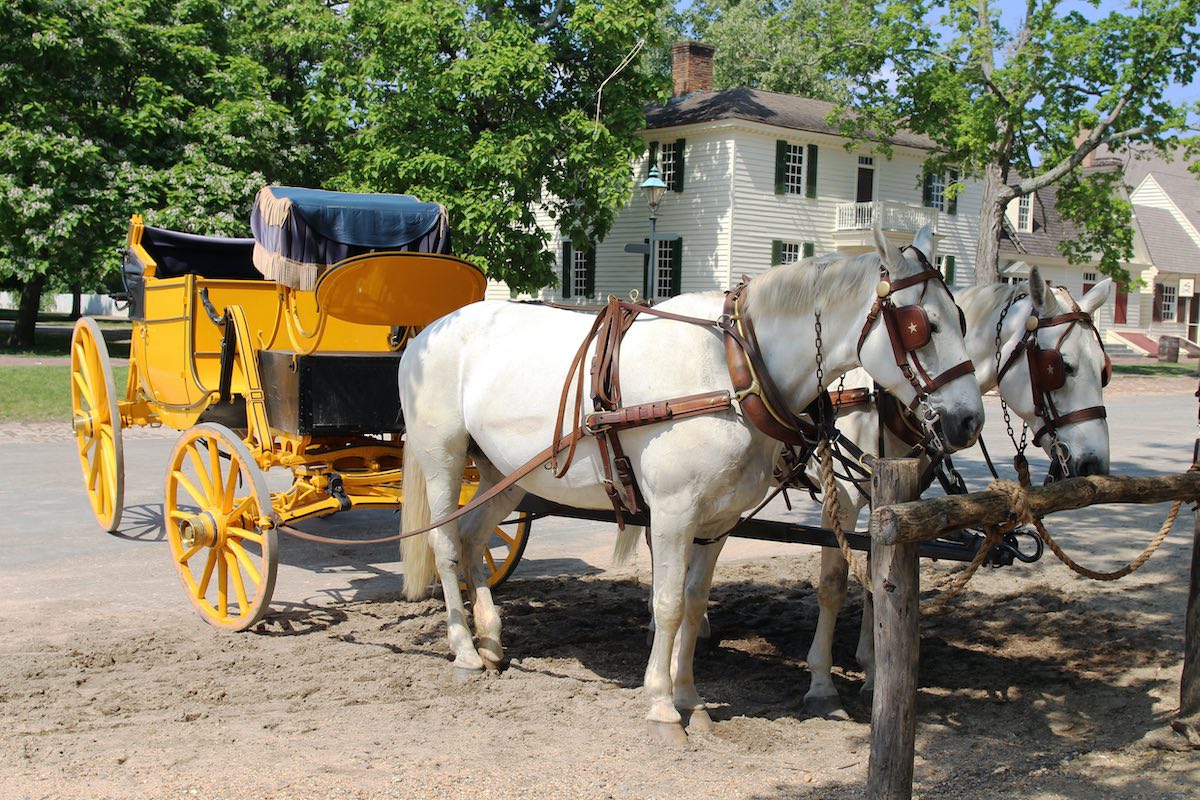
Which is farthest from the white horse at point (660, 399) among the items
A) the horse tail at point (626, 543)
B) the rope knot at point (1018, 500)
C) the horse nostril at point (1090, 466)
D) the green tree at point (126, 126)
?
the green tree at point (126, 126)

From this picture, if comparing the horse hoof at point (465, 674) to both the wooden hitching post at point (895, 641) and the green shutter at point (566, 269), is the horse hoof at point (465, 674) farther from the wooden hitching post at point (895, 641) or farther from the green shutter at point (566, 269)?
the green shutter at point (566, 269)

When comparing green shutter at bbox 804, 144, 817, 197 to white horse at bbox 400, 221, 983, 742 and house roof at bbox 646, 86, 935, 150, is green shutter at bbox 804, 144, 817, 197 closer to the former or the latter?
house roof at bbox 646, 86, 935, 150

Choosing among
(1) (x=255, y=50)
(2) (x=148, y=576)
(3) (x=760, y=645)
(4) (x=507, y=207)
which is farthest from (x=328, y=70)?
(3) (x=760, y=645)

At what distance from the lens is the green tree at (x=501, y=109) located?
2408 centimetres

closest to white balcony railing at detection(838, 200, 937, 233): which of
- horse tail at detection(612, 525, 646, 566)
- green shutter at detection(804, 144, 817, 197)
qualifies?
green shutter at detection(804, 144, 817, 197)

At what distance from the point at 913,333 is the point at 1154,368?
34017mm

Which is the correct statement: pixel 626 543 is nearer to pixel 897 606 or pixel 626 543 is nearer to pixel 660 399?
pixel 660 399

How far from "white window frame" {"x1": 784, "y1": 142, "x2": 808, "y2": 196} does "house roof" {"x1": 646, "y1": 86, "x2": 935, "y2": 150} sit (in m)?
0.75

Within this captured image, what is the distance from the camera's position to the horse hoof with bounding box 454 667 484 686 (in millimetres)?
5273

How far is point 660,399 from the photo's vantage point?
457 centimetres

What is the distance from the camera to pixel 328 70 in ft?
82.5

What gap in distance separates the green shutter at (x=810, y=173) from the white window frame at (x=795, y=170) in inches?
1.6

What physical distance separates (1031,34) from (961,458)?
1637 cm

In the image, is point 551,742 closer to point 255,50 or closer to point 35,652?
point 35,652
